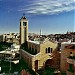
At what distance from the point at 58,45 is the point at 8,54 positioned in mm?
3709

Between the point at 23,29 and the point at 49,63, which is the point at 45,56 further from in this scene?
the point at 23,29

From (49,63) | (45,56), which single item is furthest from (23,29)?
(49,63)

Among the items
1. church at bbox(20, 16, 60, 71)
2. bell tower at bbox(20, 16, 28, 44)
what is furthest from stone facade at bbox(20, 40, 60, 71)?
bell tower at bbox(20, 16, 28, 44)

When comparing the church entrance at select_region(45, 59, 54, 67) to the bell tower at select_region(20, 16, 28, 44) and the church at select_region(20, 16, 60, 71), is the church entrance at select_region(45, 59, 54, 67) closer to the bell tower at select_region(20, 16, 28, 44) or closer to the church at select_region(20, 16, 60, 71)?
the church at select_region(20, 16, 60, 71)

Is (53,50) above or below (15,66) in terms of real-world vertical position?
above

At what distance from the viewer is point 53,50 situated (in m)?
9.71

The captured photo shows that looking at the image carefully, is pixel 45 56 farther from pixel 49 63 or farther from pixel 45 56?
pixel 49 63

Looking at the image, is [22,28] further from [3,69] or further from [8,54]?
[3,69]

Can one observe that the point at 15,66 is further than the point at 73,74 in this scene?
Yes

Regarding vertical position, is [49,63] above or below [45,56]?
below

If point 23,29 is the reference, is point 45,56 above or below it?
below

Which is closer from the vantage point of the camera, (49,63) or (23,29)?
(49,63)

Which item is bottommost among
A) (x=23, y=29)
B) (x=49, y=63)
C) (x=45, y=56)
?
(x=49, y=63)

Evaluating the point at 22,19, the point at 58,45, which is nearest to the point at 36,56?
the point at 58,45
